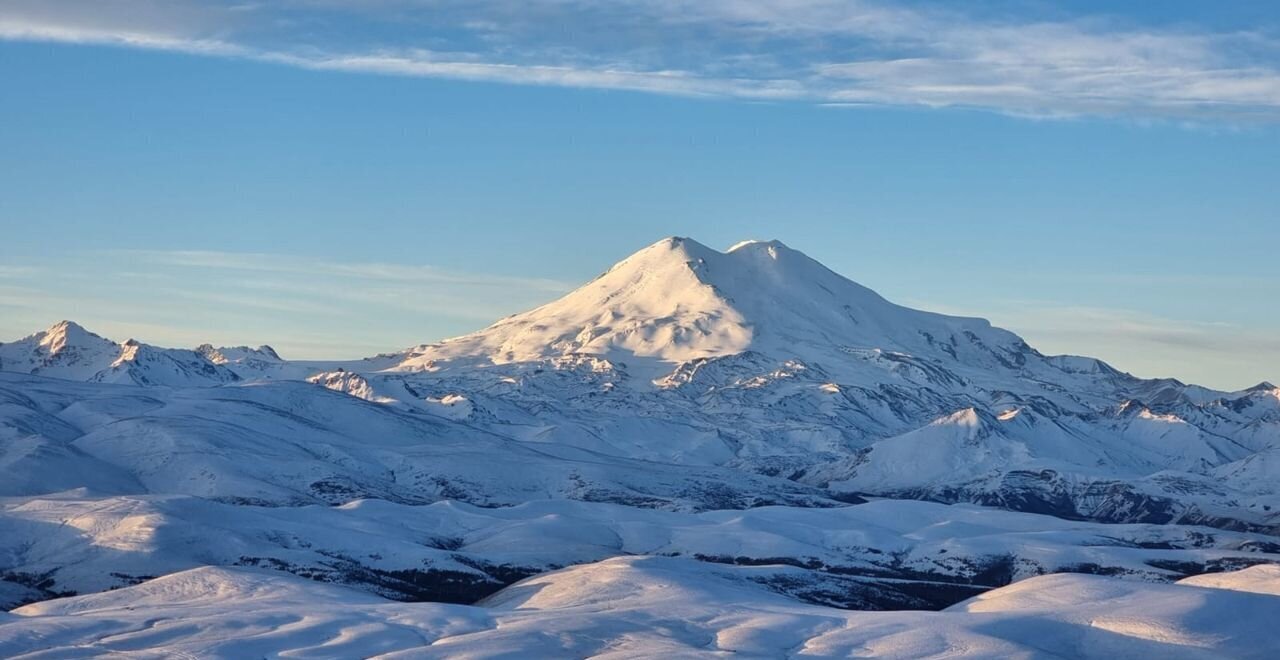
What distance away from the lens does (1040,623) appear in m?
159

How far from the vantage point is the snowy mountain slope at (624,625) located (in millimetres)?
141125

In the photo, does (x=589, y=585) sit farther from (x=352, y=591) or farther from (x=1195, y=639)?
(x=1195, y=639)

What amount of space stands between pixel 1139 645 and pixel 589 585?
60829mm

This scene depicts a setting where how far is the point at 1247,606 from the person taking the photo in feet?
547

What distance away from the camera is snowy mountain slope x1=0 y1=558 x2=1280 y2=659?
14112 cm

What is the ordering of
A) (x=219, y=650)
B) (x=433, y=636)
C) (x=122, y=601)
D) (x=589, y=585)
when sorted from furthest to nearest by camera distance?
(x=589, y=585), (x=122, y=601), (x=433, y=636), (x=219, y=650)

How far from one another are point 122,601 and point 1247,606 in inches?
4171

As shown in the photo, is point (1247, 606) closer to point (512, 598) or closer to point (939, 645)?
point (939, 645)

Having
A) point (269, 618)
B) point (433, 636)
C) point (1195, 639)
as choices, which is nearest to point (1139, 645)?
point (1195, 639)

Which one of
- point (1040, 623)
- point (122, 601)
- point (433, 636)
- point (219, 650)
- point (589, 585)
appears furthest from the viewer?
point (589, 585)

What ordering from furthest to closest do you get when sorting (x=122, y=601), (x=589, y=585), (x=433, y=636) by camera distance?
(x=589, y=585) < (x=122, y=601) < (x=433, y=636)

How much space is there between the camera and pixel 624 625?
153 m

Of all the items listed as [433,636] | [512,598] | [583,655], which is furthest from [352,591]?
[583,655]

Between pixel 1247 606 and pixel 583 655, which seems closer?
pixel 583 655
